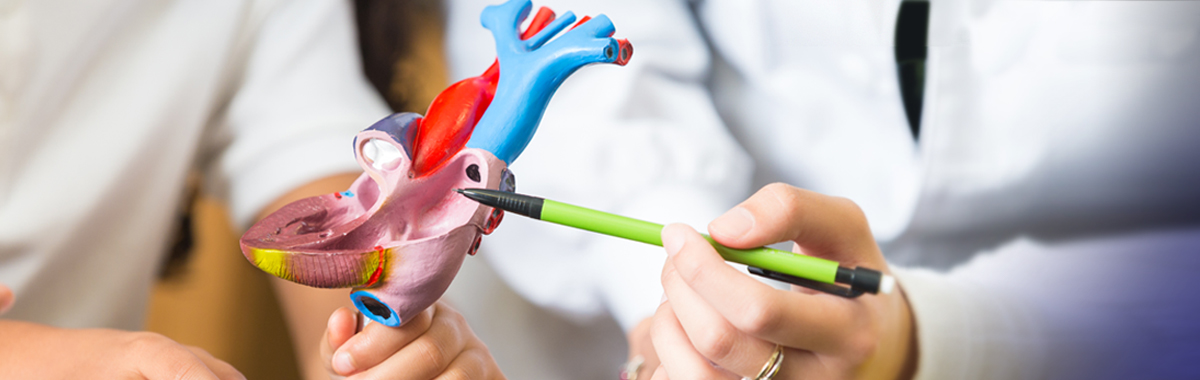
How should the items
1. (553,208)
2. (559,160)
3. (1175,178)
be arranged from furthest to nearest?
(559,160)
(1175,178)
(553,208)

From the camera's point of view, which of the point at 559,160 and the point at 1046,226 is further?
the point at 559,160

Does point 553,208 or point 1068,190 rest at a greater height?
point 553,208

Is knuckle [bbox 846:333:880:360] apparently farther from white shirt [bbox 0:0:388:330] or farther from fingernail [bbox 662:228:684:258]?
white shirt [bbox 0:0:388:330]

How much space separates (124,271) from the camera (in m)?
0.57

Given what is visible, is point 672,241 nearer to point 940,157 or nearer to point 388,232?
point 388,232

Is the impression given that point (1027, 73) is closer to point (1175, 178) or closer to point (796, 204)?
point (1175, 178)

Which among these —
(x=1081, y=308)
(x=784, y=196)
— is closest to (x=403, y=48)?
(x=784, y=196)

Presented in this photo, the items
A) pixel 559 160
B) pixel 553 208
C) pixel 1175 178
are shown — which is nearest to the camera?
pixel 553 208

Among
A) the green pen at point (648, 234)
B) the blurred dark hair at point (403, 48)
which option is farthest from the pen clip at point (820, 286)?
the blurred dark hair at point (403, 48)

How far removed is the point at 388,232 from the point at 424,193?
0.02 metres

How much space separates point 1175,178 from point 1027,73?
104mm

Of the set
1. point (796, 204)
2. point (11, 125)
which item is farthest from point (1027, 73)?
point (11, 125)

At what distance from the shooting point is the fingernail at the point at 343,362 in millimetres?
308

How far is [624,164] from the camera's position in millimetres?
526
